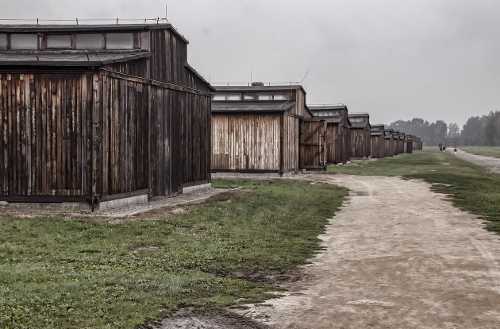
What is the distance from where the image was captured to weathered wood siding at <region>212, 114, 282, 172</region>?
33.6 meters

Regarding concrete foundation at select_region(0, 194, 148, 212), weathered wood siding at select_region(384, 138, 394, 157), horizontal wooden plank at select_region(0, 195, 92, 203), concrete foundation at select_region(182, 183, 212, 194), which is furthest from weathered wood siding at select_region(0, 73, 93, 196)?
weathered wood siding at select_region(384, 138, 394, 157)

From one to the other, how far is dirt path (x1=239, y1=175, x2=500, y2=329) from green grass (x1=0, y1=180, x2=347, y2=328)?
761mm

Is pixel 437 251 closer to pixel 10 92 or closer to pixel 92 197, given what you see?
pixel 92 197

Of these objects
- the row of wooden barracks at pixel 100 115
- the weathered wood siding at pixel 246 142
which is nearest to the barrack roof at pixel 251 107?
the weathered wood siding at pixel 246 142

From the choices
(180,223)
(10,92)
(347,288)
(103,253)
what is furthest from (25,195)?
(347,288)

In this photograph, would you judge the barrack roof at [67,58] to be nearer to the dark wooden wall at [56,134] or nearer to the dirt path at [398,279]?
the dark wooden wall at [56,134]

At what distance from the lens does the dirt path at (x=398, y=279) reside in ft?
22.5

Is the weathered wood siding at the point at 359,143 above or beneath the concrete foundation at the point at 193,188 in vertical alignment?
above

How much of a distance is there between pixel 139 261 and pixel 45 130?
8.35 metres

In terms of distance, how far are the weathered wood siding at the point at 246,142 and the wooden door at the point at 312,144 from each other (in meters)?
4.83

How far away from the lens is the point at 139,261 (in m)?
10.2

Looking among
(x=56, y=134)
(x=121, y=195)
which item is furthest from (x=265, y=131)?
(x=56, y=134)

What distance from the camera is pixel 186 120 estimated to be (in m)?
22.7

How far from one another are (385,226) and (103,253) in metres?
8.51
